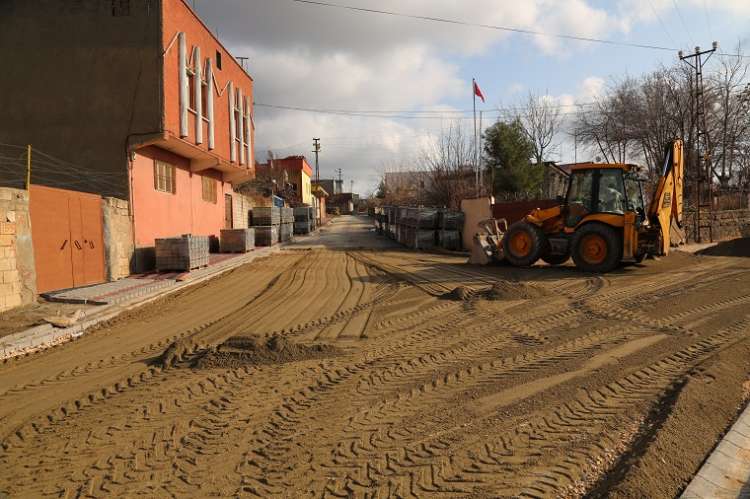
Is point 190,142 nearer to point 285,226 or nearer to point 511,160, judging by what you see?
point 285,226

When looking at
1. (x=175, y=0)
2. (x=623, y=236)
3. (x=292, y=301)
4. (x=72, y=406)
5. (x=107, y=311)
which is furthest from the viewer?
(x=175, y=0)

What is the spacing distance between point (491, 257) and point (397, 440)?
1189 centimetres

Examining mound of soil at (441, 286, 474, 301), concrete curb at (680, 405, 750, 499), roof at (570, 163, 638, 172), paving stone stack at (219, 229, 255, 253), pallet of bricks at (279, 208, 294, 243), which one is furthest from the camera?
pallet of bricks at (279, 208, 294, 243)

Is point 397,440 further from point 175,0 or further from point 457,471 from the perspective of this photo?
point 175,0

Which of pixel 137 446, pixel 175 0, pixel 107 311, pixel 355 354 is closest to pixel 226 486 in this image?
pixel 137 446

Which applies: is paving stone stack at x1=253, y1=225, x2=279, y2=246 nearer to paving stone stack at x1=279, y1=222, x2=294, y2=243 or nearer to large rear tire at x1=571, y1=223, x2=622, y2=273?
paving stone stack at x1=279, y1=222, x2=294, y2=243

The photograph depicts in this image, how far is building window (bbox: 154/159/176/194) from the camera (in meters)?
15.2

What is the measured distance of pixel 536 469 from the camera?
3414 mm

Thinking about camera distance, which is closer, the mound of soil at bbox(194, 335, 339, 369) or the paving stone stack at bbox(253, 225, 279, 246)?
the mound of soil at bbox(194, 335, 339, 369)

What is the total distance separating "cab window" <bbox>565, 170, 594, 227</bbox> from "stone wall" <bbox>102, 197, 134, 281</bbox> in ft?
37.1

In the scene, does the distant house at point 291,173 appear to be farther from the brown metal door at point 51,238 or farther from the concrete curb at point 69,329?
the brown metal door at point 51,238

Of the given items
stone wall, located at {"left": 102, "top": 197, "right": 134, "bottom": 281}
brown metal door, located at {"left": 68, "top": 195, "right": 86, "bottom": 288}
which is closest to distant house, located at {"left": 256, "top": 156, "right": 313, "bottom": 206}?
stone wall, located at {"left": 102, "top": 197, "right": 134, "bottom": 281}

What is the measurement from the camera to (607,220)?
12.8 m

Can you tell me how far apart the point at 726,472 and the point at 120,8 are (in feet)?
51.3
